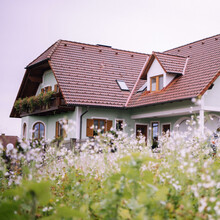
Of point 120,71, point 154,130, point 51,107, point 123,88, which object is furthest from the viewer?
point 120,71

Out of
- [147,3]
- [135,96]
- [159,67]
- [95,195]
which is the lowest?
[95,195]

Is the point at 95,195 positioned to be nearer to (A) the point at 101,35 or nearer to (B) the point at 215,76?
(B) the point at 215,76

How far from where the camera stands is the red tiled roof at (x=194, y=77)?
18.4 m

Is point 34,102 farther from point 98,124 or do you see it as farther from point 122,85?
point 122,85

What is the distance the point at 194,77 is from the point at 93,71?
6.92m

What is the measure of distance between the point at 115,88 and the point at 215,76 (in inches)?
270

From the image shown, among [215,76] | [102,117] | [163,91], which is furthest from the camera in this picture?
[102,117]

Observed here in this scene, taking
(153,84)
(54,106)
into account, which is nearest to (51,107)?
(54,106)

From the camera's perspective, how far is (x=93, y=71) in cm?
2384

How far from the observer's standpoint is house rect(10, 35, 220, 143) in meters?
19.4

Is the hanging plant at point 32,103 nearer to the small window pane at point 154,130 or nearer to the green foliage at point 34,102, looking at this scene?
the green foliage at point 34,102

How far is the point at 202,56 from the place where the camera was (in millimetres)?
21500

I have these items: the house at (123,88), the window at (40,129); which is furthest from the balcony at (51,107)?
the window at (40,129)

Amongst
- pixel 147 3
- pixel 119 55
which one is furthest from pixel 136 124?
pixel 147 3
